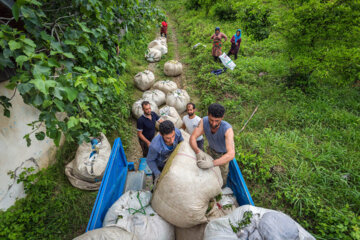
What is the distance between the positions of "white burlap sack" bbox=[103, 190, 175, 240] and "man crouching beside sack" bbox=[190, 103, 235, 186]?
0.70 meters

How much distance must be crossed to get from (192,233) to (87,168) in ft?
5.85

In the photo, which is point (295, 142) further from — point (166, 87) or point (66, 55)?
point (66, 55)

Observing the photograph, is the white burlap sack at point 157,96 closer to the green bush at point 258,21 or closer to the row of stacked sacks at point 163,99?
the row of stacked sacks at point 163,99

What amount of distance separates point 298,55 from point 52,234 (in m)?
5.67

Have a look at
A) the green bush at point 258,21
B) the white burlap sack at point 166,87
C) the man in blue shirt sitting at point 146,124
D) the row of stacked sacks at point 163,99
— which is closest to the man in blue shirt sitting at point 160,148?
the man in blue shirt sitting at point 146,124

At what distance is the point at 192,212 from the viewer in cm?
143

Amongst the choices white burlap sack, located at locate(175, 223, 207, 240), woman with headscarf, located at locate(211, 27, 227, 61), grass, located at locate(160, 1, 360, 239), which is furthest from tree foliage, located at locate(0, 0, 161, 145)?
woman with headscarf, located at locate(211, 27, 227, 61)

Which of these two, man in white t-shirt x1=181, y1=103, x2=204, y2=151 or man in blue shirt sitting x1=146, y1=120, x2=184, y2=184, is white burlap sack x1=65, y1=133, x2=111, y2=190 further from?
man in white t-shirt x1=181, y1=103, x2=204, y2=151

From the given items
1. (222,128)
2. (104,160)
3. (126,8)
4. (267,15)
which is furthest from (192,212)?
(267,15)

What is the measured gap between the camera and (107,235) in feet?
4.05

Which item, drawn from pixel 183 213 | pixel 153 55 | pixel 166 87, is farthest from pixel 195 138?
pixel 153 55

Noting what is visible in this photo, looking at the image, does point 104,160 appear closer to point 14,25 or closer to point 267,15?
point 14,25

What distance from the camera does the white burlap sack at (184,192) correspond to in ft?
4.69

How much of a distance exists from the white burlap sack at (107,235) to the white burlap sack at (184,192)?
361 millimetres
